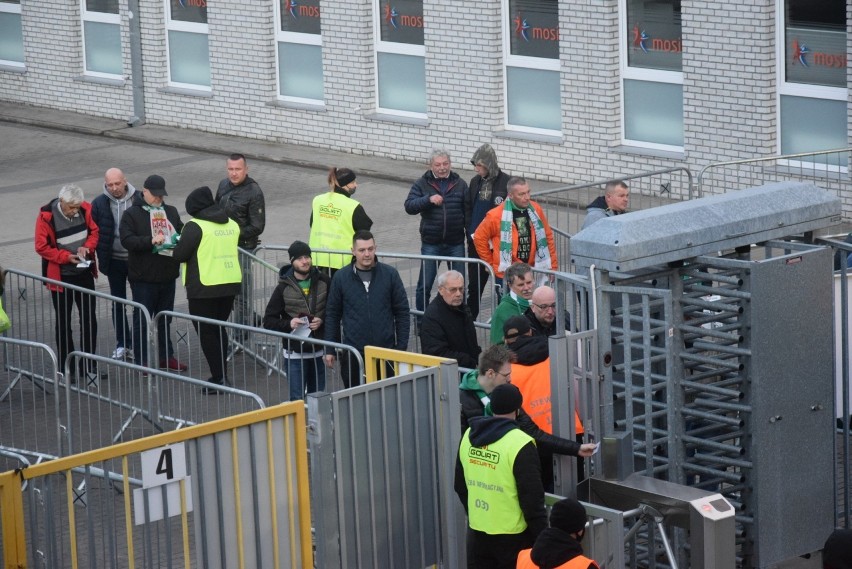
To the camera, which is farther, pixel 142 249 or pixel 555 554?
pixel 142 249

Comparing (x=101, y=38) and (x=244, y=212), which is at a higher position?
(x=101, y=38)

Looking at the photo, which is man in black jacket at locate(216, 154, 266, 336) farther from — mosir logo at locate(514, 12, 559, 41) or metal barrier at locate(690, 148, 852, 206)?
mosir logo at locate(514, 12, 559, 41)

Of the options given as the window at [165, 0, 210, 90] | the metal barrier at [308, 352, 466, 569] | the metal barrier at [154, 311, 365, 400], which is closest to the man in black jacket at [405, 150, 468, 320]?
the metal barrier at [154, 311, 365, 400]

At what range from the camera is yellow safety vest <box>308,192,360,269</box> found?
44.0ft

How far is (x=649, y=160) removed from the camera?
61.2ft

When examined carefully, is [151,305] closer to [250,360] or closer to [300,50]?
[250,360]

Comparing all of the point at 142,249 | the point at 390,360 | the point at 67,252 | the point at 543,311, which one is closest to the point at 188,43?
the point at 67,252

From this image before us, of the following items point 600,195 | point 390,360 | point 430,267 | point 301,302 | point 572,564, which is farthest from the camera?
point 600,195

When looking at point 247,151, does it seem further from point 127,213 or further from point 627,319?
point 627,319

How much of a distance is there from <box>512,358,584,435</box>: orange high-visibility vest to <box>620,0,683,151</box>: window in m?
9.79

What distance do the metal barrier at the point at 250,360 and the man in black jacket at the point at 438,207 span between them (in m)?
1.66

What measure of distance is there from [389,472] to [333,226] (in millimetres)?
5201

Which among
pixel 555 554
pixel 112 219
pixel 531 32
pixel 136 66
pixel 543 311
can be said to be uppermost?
pixel 531 32

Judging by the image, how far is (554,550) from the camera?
7.27 metres
